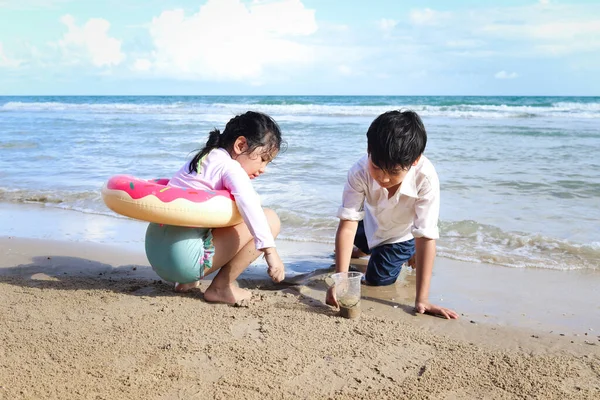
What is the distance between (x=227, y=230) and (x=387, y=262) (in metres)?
1.11

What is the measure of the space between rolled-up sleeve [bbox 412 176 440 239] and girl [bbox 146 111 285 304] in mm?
847

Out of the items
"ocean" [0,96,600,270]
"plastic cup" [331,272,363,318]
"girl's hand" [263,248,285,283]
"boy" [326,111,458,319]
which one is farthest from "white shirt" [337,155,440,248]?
"ocean" [0,96,600,270]

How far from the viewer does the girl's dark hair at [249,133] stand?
323cm

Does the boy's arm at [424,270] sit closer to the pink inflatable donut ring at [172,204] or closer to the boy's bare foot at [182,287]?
the pink inflatable donut ring at [172,204]

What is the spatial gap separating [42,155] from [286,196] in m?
5.96

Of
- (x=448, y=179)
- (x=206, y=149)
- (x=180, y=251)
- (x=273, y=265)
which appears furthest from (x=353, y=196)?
(x=448, y=179)

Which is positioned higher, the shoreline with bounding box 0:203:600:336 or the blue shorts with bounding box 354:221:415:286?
the blue shorts with bounding box 354:221:415:286

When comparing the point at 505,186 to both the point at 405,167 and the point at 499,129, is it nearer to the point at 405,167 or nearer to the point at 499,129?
the point at 405,167

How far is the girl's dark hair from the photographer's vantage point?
3.23m

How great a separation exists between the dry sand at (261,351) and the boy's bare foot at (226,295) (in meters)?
0.06

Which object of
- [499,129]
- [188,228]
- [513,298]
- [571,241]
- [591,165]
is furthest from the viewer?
[499,129]

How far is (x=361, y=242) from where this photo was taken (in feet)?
14.0

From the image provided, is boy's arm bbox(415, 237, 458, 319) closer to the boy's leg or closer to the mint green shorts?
the boy's leg

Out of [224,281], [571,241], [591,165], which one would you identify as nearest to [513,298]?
[571,241]
